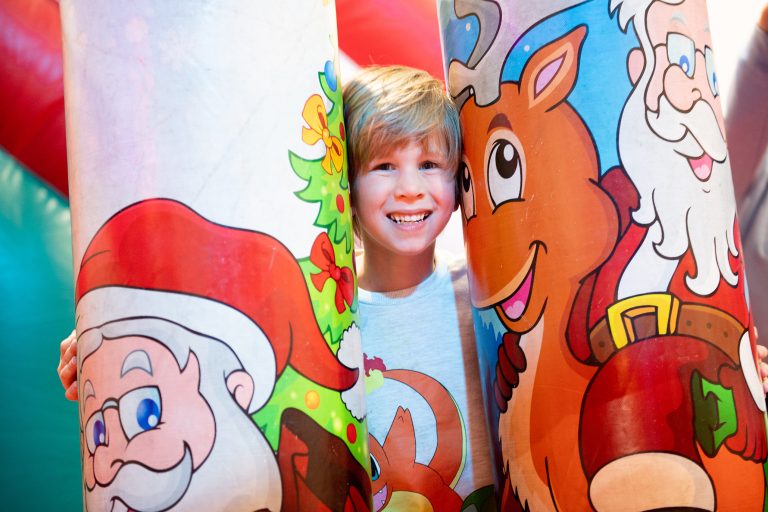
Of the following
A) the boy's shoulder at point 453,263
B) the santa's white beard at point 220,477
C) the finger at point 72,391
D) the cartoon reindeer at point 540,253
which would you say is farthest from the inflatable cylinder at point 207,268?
the boy's shoulder at point 453,263

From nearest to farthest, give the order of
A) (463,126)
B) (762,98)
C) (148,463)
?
(148,463), (463,126), (762,98)

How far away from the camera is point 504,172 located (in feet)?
2.91

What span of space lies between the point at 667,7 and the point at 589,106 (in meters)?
0.15

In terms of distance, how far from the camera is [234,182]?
2.52ft

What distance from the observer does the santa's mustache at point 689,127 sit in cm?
83

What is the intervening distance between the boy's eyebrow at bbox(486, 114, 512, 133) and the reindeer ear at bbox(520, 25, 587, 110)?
0.03 metres

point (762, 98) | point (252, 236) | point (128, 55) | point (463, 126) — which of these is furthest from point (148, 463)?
point (762, 98)

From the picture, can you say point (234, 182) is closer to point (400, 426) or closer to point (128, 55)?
point (128, 55)

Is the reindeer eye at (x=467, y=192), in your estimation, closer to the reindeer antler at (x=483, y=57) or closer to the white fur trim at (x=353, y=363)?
the reindeer antler at (x=483, y=57)

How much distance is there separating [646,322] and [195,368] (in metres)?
0.43

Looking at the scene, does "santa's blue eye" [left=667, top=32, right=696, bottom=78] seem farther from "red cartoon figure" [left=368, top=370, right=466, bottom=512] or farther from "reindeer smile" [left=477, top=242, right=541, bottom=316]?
"red cartoon figure" [left=368, top=370, right=466, bottom=512]

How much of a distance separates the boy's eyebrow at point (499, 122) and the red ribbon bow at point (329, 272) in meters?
0.23

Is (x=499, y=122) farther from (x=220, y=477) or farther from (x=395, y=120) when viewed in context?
(x=220, y=477)

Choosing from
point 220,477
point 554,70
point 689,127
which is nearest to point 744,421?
point 689,127
